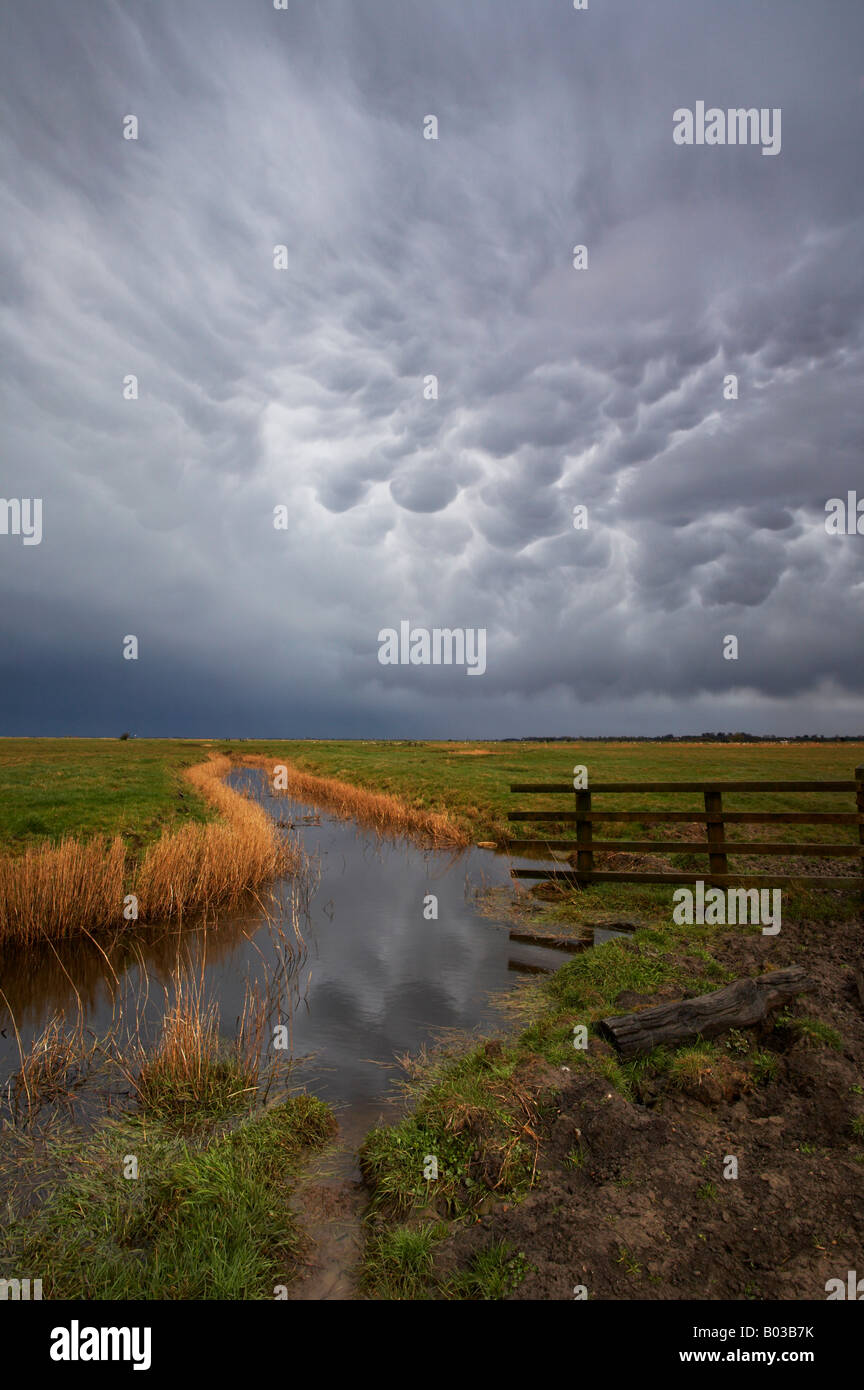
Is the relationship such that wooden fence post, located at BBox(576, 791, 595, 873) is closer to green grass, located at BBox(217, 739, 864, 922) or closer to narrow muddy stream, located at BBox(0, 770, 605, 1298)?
green grass, located at BBox(217, 739, 864, 922)

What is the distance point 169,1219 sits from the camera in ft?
16.1

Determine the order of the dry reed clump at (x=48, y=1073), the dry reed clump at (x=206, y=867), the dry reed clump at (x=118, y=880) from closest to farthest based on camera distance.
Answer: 1. the dry reed clump at (x=48, y=1073)
2. the dry reed clump at (x=118, y=880)
3. the dry reed clump at (x=206, y=867)

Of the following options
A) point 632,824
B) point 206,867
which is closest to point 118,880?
point 206,867

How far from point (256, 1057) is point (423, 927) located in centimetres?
698

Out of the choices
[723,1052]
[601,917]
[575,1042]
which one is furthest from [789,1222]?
[601,917]

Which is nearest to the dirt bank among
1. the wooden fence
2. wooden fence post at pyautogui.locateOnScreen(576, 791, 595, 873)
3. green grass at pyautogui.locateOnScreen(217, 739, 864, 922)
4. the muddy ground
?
the muddy ground

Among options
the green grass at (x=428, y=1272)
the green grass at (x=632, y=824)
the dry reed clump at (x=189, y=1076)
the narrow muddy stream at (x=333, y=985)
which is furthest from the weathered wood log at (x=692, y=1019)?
the green grass at (x=632, y=824)

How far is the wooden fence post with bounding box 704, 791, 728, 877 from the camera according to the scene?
42.3ft

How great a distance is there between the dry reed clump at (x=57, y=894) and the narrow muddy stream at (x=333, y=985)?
0.49 m

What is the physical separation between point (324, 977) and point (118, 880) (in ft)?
18.5

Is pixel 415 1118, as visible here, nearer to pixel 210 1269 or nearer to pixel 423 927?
pixel 210 1269

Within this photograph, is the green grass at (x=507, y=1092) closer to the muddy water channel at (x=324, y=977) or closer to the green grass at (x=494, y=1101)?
the green grass at (x=494, y=1101)

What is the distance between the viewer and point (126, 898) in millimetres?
13805

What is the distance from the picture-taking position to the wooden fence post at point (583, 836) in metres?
Result: 14.1
